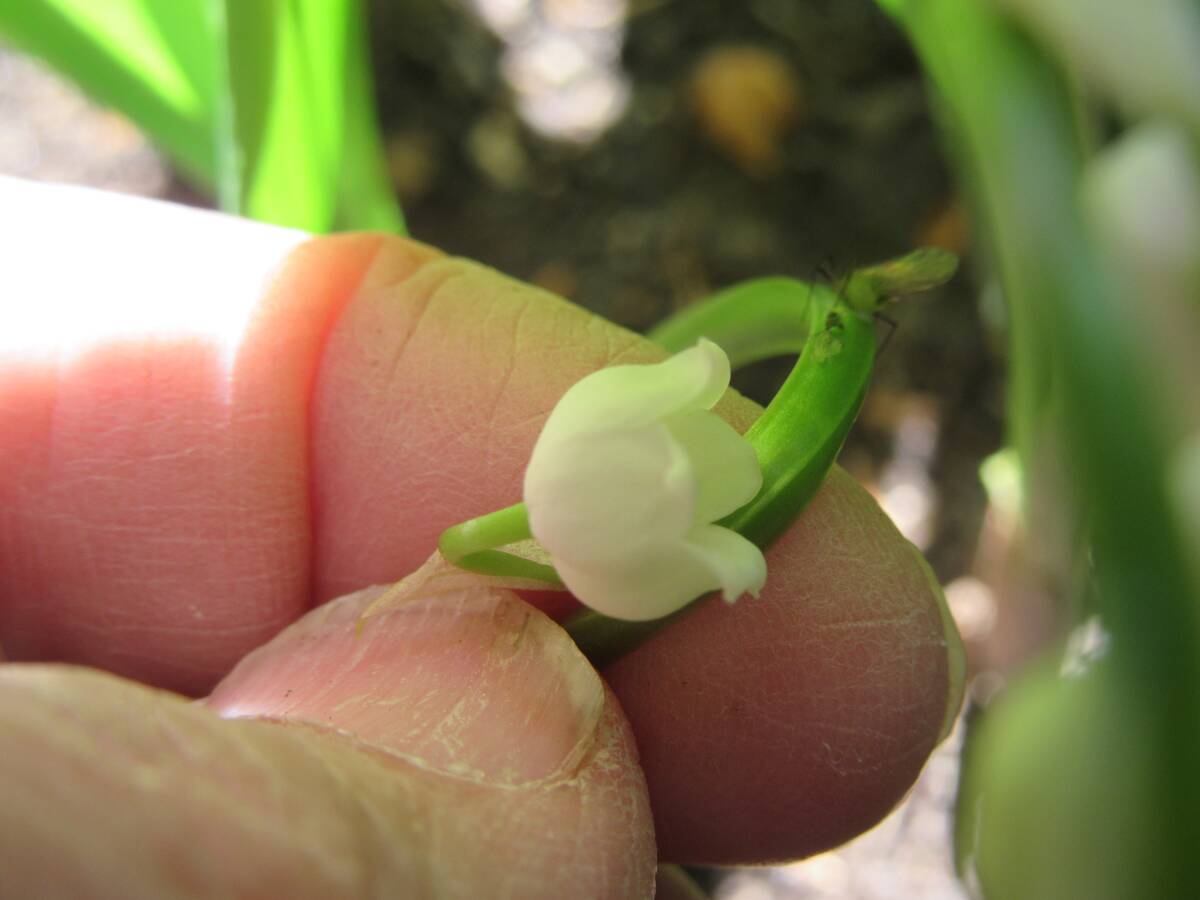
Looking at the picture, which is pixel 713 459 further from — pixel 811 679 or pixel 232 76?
pixel 232 76

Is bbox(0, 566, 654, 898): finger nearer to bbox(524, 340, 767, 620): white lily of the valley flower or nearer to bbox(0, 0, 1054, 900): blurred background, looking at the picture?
bbox(524, 340, 767, 620): white lily of the valley flower

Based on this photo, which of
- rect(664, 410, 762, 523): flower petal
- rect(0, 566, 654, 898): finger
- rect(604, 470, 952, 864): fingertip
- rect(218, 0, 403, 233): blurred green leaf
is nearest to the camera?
rect(0, 566, 654, 898): finger

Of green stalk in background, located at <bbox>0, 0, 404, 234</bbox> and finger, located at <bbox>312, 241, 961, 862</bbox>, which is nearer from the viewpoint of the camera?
finger, located at <bbox>312, 241, 961, 862</bbox>

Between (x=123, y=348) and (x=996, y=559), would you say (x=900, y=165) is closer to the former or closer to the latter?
(x=996, y=559)

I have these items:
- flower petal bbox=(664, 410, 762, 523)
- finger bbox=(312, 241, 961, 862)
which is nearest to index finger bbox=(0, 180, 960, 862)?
finger bbox=(312, 241, 961, 862)

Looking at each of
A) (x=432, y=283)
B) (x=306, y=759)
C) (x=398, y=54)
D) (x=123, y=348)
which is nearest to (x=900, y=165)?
(x=398, y=54)

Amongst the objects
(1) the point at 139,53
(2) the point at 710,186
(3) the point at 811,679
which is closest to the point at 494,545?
(3) the point at 811,679
